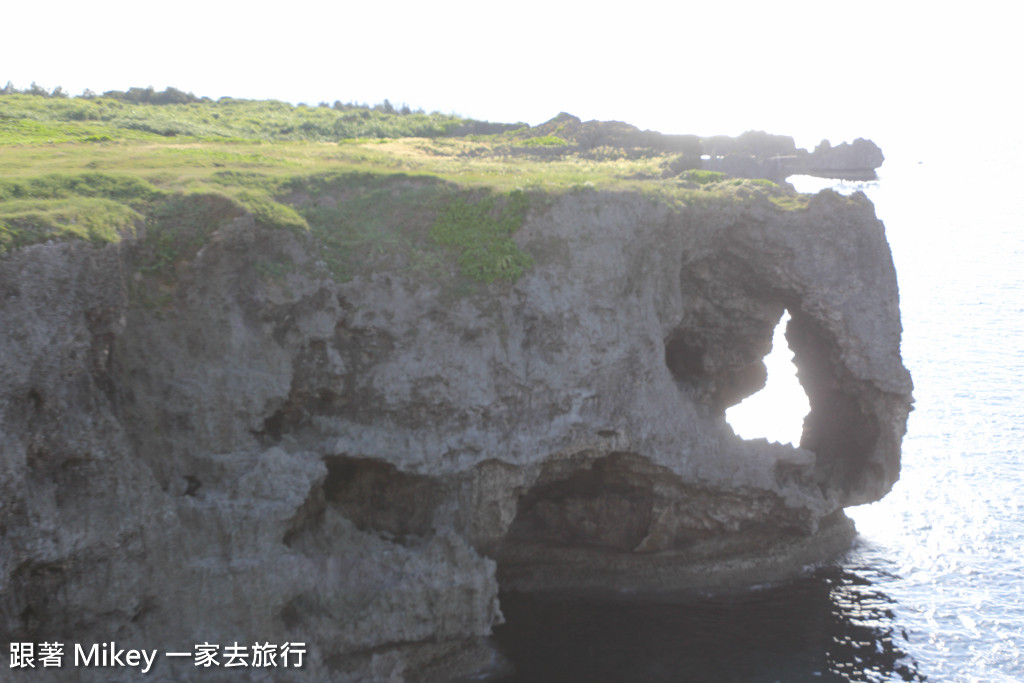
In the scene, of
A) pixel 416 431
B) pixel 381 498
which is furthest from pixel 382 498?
pixel 416 431

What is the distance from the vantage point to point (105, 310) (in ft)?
45.8

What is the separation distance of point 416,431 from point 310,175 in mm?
7319

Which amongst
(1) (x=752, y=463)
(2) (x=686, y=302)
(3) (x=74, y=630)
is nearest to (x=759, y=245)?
(2) (x=686, y=302)

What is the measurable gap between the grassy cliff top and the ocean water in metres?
8.92

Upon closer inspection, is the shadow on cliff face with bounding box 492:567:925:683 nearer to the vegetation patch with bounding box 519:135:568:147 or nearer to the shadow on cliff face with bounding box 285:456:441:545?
the shadow on cliff face with bounding box 285:456:441:545

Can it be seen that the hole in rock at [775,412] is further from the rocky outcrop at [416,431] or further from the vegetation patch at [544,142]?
the vegetation patch at [544,142]

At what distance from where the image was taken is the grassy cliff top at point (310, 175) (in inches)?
648

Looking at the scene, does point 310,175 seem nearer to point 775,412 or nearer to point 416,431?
point 416,431

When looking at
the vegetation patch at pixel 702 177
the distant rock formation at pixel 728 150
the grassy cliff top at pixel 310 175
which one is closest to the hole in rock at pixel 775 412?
the vegetation patch at pixel 702 177

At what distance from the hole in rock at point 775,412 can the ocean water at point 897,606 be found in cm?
420

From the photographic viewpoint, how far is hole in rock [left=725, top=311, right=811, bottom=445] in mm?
31344

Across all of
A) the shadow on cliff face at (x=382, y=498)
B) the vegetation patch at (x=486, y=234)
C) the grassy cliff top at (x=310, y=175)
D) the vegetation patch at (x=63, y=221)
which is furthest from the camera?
the vegetation patch at (x=486, y=234)

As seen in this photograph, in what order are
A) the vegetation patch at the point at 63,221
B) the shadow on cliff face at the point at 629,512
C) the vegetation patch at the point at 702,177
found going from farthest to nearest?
the vegetation patch at the point at 702,177, the shadow on cliff face at the point at 629,512, the vegetation patch at the point at 63,221

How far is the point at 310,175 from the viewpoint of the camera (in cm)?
2019
